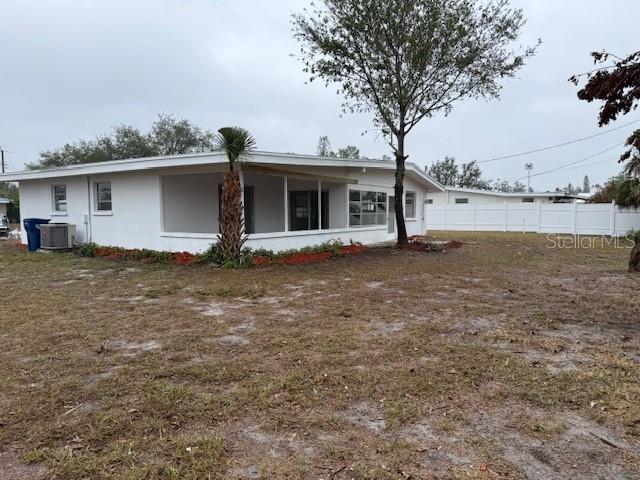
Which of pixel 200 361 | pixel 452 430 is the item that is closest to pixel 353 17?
pixel 200 361

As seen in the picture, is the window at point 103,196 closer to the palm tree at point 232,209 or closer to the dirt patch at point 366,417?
the palm tree at point 232,209

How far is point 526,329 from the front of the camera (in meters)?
5.32

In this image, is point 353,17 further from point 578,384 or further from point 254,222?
point 578,384

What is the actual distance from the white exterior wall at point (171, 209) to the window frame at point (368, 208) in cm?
21

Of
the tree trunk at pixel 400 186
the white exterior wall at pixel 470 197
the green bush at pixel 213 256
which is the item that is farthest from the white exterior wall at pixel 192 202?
the white exterior wall at pixel 470 197

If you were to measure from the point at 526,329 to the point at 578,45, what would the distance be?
11.7m

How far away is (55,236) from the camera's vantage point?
544 inches

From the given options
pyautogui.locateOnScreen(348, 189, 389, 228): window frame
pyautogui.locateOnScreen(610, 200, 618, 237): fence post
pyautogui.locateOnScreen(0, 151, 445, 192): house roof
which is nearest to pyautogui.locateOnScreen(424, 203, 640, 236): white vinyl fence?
pyautogui.locateOnScreen(610, 200, 618, 237): fence post

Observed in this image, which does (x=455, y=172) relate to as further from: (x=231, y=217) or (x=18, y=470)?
(x=18, y=470)

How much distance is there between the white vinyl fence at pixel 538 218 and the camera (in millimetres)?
22047

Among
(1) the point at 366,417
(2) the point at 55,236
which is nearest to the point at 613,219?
(1) the point at 366,417

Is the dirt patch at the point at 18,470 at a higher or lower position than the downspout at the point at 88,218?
lower

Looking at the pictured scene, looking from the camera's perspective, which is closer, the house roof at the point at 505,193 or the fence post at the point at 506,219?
the fence post at the point at 506,219

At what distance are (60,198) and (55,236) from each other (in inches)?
95.3
